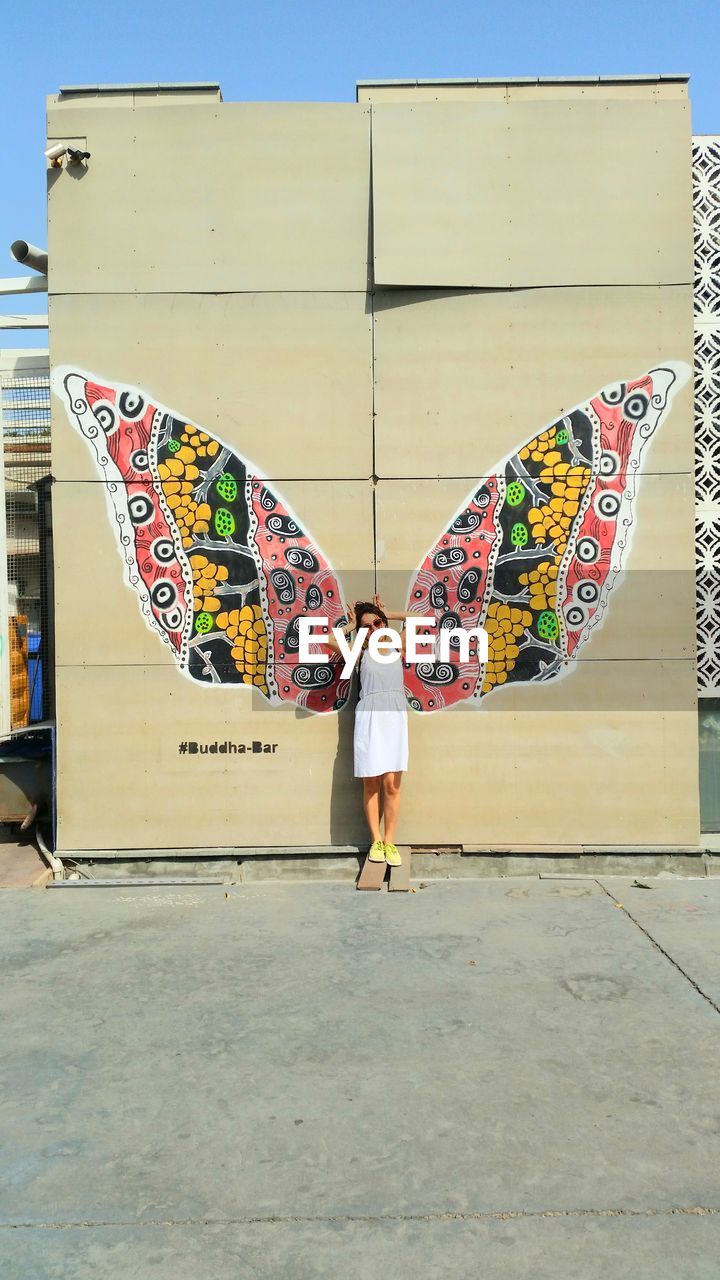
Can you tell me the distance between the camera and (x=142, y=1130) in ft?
11.3

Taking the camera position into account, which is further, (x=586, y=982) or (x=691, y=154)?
(x=691, y=154)

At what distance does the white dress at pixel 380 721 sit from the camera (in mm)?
6191

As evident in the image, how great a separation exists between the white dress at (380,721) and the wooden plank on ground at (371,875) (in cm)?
60

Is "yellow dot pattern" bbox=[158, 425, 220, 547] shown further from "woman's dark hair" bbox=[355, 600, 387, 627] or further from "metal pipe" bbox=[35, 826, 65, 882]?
"metal pipe" bbox=[35, 826, 65, 882]

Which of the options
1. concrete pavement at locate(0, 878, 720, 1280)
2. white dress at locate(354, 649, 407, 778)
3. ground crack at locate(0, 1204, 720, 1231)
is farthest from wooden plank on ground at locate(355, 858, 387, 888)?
ground crack at locate(0, 1204, 720, 1231)

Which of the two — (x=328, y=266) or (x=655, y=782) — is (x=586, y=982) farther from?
(x=328, y=266)

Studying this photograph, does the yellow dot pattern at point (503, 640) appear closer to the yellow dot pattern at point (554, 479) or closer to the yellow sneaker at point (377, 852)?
the yellow dot pattern at point (554, 479)

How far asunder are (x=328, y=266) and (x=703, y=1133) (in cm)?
531

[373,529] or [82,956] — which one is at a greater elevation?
[373,529]

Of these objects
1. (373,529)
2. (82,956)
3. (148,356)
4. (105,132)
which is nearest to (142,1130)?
(82,956)

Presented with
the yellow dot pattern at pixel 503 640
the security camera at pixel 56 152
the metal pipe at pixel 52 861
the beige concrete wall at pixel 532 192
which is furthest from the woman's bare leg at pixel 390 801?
the security camera at pixel 56 152

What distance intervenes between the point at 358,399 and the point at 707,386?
2.31 m

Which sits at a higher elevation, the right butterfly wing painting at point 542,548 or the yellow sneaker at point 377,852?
the right butterfly wing painting at point 542,548

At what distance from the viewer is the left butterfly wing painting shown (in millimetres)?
6477
